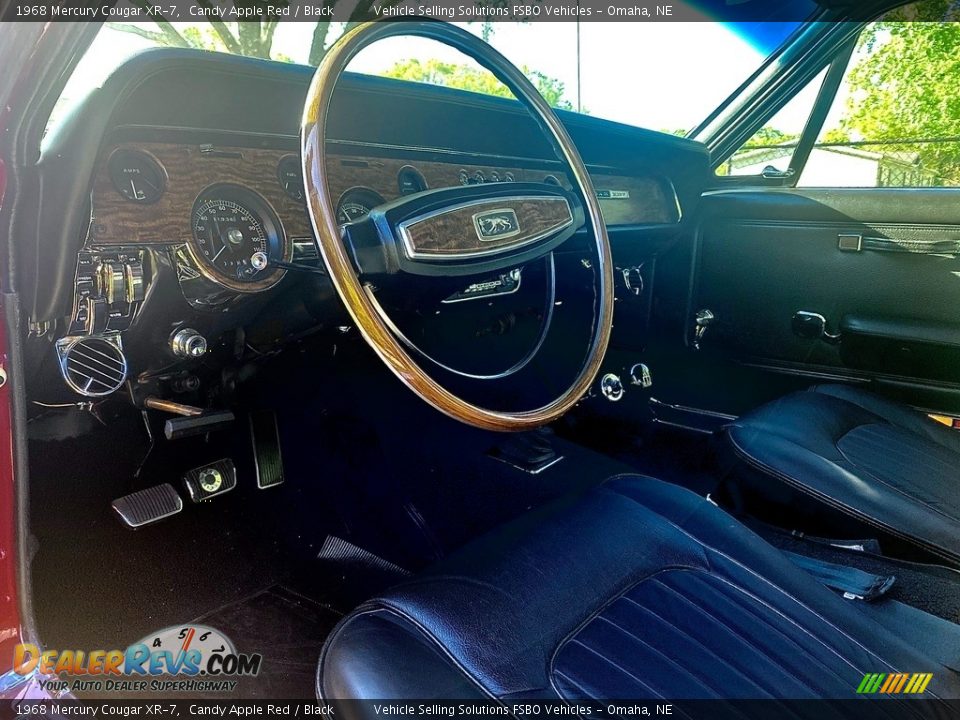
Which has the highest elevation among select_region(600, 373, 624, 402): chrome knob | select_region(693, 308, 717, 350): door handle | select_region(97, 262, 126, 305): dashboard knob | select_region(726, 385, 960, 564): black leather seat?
select_region(97, 262, 126, 305): dashboard knob

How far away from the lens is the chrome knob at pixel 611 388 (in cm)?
215

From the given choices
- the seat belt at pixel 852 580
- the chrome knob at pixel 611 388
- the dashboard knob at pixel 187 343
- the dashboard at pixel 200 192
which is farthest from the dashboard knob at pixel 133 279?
the chrome knob at pixel 611 388

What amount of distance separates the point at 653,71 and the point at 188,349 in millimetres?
1524

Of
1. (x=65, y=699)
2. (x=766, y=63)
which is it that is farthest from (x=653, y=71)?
(x=65, y=699)

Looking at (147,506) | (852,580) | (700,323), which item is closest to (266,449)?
(147,506)

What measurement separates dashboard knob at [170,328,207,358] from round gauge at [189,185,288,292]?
0.11 metres

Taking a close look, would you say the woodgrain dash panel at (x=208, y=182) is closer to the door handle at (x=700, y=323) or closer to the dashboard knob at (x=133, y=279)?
the dashboard knob at (x=133, y=279)

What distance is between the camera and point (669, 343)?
8.03 ft

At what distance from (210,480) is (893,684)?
1236mm

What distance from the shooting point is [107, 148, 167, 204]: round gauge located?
1093mm

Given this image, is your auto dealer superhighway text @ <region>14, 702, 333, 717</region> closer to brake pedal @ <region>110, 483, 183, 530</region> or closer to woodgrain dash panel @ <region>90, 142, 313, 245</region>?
brake pedal @ <region>110, 483, 183, 530</region>

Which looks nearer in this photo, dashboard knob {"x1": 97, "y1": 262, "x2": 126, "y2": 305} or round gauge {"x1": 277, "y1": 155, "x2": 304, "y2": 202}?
dashboard knob {"x1": 97, "y1": 262, "x2": 126, "y2": 305}

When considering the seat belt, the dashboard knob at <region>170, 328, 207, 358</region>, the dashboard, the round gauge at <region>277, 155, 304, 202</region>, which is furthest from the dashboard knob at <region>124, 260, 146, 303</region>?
the seat belt

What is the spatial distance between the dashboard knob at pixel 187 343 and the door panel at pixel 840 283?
5.55 ft
